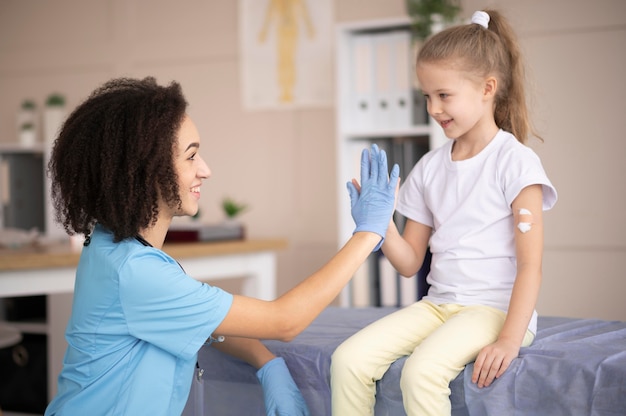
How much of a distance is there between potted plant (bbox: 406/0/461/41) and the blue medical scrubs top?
6.34ft

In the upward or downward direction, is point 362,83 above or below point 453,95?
above

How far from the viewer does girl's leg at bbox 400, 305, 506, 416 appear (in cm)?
128

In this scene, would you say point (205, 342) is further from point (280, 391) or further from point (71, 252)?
point (71, 252)

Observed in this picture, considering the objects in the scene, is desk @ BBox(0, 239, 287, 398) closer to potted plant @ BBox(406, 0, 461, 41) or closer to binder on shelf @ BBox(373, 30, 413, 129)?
binder on shelf @ BBox(373, 30, 413, 129)

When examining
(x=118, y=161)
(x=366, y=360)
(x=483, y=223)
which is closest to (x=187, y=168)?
(x=118, y=161)

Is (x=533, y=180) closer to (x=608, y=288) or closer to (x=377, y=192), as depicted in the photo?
(x=377, y=192)

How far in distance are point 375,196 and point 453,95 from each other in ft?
0.87

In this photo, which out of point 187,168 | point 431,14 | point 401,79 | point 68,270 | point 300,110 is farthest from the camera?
point 300,110

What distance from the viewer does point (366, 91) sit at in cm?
317

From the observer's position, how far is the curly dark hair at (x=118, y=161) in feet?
4.39

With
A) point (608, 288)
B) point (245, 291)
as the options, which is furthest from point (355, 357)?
point (608, 288)

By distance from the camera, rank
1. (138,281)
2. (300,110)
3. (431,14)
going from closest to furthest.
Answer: (138,281), (431,14), (300,110)

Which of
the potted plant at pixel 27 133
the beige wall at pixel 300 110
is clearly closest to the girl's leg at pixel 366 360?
the beige wall at pixel 300 110

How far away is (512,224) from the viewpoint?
1512mm
